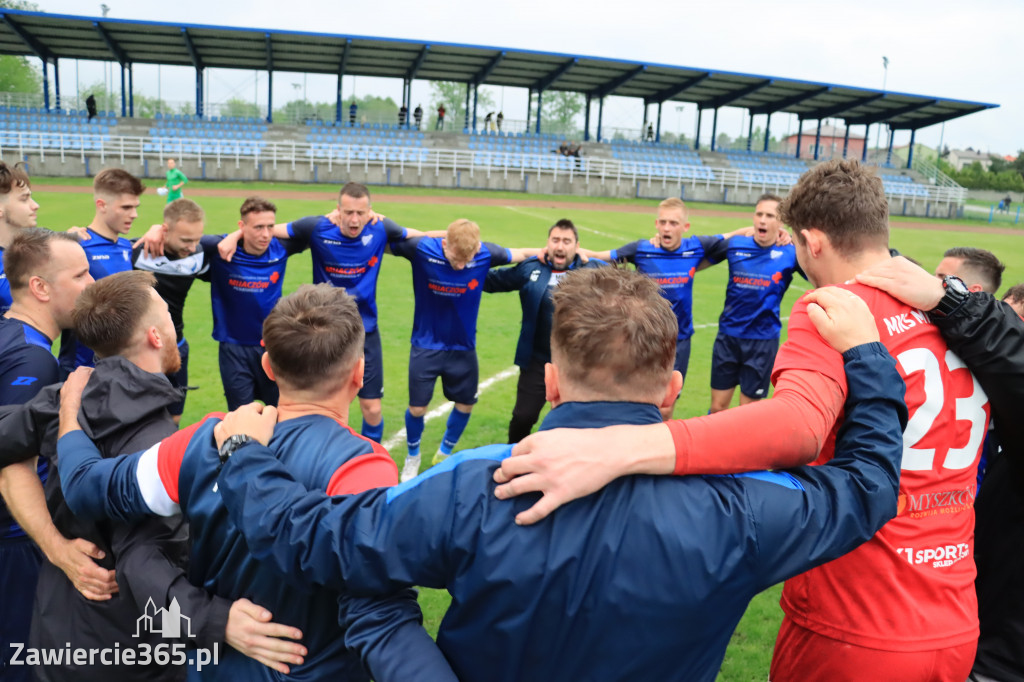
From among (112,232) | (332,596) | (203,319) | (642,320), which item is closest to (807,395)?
(642,320)

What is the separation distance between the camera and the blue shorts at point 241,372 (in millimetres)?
7000

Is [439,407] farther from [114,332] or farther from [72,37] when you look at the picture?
[72,37]

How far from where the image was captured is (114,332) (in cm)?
304

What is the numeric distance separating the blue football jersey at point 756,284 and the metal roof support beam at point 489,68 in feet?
129

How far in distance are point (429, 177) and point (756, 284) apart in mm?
32866

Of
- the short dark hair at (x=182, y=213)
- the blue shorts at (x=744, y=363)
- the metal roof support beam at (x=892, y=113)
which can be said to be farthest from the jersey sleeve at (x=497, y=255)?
the metal roof support beam at (x=892, y=113)

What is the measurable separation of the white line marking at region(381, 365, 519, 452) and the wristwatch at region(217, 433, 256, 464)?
532cm

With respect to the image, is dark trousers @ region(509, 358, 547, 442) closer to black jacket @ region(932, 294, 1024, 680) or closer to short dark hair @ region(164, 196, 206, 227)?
short dark hair @ region(164, 196, 206, 227)

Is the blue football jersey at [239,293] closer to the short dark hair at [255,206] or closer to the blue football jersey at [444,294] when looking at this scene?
the short dark hair at [255,206]

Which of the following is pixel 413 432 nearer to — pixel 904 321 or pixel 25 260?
pixel 25 260

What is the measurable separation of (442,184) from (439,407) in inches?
1243

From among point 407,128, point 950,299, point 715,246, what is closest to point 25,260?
point 950,299

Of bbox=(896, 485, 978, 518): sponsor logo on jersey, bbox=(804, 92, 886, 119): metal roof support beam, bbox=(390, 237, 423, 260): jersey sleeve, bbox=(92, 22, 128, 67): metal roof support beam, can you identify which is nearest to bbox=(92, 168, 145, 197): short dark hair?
bbox=(390, 237, 423, 260): jersey sleeve

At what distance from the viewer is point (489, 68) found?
46.1 meters
